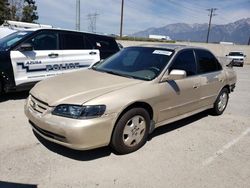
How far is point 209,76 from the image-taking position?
5.59m

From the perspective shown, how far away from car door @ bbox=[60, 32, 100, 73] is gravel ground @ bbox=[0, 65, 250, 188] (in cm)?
245

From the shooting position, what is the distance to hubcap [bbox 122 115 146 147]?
13.0ft

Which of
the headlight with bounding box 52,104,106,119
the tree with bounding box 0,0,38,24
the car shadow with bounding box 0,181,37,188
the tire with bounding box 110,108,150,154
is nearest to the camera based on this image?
the car shadow with bounding box 0,181,37,188

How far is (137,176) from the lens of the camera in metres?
3.49

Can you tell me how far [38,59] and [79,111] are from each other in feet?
12.0

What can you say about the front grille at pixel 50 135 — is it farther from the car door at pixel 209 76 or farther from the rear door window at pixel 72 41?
the rear door window at pixel 72 41

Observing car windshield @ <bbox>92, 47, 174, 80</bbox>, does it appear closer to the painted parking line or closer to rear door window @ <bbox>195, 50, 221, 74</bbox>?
rear door window @ <bbox>195, 50, 221, 74</bbox>

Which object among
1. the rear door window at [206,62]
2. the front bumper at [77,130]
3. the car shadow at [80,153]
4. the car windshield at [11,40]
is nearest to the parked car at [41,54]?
the car windshield at [11,40]

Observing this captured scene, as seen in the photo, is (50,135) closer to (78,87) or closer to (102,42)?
(78,87)

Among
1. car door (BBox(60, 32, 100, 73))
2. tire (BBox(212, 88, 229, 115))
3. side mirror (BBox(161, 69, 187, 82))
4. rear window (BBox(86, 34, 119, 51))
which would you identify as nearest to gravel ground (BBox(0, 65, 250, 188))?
tire (BBox(212, 88, 229, 115))

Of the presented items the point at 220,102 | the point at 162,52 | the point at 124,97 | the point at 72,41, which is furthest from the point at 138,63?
the point at 72,41

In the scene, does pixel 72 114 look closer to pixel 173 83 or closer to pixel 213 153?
pixel 173 83

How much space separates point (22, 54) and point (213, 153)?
4.59 meters

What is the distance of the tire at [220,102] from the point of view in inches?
243
